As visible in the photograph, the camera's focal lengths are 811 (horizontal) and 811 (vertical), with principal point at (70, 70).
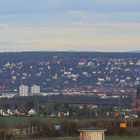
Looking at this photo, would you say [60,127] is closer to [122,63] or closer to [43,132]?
[43,132]

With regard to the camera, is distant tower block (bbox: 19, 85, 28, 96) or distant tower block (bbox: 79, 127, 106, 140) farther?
distant tower block (bbox: 19, 85, 28, 96)

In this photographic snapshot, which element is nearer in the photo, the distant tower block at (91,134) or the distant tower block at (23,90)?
the distant tower block at (91,134)

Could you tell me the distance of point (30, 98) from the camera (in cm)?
12950

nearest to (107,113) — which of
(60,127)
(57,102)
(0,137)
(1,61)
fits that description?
(57,102)

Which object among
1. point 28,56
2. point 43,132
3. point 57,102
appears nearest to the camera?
point 43,132

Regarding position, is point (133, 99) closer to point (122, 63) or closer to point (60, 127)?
point (122, 63)

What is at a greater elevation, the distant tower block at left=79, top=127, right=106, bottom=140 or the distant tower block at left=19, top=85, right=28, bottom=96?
the distant tower block at left=79, top=127, right=106, bottom=140

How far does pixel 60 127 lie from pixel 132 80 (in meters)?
106

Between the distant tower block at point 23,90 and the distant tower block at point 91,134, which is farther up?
the distant tower block at point 91,134

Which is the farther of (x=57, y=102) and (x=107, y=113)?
(x=57, y=102)

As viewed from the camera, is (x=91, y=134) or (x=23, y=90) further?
(x=23, y=90)

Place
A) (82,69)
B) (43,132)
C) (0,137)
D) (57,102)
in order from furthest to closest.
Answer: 1. (82,69)
2. (57,102)
3. (43,132)
4. (0,137)

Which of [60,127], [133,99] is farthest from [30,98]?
[60,127]

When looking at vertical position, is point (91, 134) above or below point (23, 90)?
above
